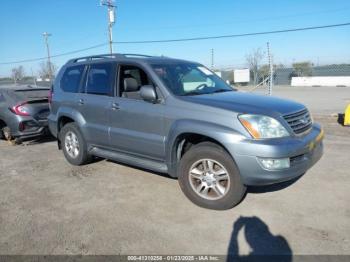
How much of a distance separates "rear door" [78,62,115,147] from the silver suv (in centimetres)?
2

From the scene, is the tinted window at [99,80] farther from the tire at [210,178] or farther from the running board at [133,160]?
the tire at [210,178]

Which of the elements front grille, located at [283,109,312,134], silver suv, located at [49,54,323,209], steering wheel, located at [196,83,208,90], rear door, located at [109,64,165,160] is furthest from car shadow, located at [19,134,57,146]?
front grille, located at [283,109,312,134]

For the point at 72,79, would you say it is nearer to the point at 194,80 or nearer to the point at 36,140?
the point at 194,80

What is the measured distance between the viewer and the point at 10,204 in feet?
14.8

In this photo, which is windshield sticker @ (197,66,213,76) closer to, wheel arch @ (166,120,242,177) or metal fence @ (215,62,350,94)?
wheel arch @ (166,120,242,177)

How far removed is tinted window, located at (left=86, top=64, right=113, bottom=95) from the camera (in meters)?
5.29

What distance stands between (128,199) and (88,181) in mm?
1084

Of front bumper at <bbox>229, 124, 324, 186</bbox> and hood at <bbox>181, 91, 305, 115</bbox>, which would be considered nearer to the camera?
front bumper at <bbox>229, 124, 324, 186</bbox>

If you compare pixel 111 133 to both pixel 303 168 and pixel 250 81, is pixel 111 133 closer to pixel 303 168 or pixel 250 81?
pixel 303 168

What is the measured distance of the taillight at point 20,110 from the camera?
7.61 m

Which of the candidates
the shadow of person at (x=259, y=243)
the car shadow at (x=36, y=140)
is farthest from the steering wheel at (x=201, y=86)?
the car shadow at (x=36, y=140)

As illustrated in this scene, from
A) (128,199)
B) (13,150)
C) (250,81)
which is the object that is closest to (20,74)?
(250,81)

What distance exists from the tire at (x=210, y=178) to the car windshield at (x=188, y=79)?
3.11ft

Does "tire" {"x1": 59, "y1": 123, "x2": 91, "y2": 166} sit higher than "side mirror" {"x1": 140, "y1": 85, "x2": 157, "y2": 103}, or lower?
lower
